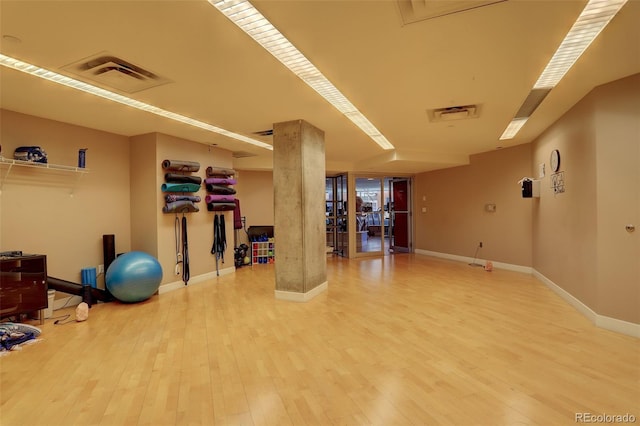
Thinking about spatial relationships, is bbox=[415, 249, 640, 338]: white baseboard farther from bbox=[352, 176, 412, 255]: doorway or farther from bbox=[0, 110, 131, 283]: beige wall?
bbox=[0, 110, 131, 283]: beige wall

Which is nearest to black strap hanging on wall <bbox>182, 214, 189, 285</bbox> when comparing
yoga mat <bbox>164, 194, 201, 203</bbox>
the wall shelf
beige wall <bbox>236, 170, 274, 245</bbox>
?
yoga mat <bbox>164, 194, 201, 203</bbox>

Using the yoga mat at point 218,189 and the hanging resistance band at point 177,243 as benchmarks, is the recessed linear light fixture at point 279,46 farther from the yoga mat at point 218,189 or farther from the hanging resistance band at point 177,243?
the hanging resistance band at point 177,243

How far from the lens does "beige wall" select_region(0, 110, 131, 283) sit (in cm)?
417

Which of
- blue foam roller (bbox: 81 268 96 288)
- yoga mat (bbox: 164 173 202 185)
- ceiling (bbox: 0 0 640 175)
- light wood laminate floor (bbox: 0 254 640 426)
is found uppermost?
ceiling (bbox: 0 0 640 175)

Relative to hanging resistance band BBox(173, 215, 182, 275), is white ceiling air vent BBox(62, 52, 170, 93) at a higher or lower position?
higher

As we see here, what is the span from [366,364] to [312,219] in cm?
253

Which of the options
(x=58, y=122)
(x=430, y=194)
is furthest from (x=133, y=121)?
(x=430, y=194)

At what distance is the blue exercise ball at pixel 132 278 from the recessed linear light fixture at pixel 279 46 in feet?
12.2

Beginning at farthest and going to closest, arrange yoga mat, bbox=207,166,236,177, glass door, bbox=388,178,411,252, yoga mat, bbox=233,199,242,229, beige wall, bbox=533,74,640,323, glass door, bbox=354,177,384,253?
glass door, bbox=388,178,411,252 < glass door, bbox=354,177,384,253 < yoga mat, bbox=233,199,242,229 < yoga mat, bbox=207,166,236,177 < beige wall, bbox=533,74,640,323

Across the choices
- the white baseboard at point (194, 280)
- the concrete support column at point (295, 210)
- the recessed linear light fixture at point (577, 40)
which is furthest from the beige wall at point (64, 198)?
the recessed linear light fixture at point (577, 40)

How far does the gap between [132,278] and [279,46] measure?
3976 mm

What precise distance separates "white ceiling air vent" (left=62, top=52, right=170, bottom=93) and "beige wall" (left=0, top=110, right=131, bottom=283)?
78.8 inches

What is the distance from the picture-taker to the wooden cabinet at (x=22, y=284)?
3.68m

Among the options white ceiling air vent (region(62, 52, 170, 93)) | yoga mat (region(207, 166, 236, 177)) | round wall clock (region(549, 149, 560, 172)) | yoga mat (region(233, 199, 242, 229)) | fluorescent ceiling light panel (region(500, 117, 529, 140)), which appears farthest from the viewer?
yoga mat (region(233, 199, 242, 229))
